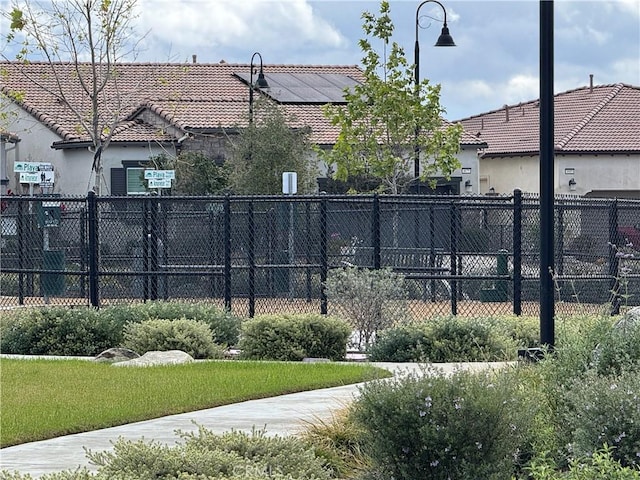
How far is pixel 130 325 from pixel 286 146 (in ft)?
57.6

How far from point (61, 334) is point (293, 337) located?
10.4ft

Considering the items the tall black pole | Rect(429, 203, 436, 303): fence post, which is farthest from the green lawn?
Rect(429, 203, 436, 303): fence post

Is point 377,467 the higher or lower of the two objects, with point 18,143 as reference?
lower

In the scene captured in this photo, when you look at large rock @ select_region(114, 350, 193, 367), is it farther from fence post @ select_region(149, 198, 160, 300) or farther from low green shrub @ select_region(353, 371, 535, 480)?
low green shrub @ select_region(353, 371, 535, 480)

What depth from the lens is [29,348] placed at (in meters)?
16.2

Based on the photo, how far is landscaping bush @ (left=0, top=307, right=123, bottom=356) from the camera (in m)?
16.1

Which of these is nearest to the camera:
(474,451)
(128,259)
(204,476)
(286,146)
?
(204,476)

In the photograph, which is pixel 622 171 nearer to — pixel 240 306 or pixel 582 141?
pixel 582 141

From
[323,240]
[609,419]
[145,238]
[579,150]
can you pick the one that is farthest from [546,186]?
[579,150]

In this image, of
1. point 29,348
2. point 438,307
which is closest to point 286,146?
point 438,307

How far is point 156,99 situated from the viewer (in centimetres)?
4294

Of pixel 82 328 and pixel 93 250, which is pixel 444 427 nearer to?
pixel 82 328

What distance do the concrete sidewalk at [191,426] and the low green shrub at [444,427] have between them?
15.5 inches

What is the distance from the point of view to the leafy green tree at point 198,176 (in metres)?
35.7
